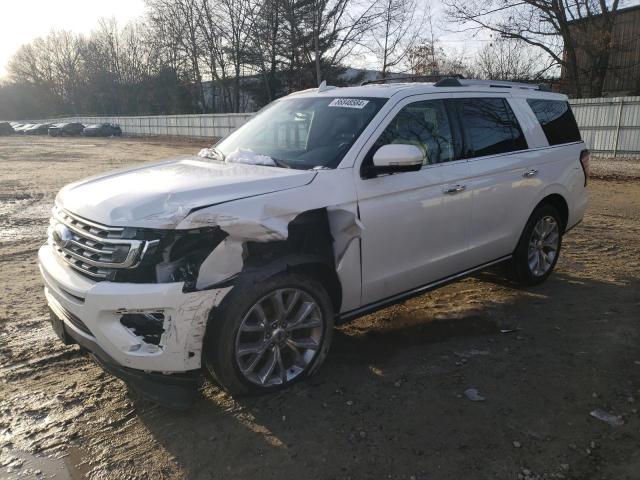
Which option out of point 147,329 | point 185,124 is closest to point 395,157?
point 147,329

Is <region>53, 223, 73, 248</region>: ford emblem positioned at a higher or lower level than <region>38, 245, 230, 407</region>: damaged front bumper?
higher

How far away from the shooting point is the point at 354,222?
3.32 metres

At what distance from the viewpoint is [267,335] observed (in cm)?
318

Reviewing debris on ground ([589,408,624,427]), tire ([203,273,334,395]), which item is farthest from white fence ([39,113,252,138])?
debris on ground ([589,408,624,427])

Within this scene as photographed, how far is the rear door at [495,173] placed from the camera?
14.1ft

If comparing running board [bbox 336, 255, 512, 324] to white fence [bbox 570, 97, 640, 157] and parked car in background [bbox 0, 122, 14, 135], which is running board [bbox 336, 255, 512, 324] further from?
parked car in background [bbox 0, 122, 14, 135]

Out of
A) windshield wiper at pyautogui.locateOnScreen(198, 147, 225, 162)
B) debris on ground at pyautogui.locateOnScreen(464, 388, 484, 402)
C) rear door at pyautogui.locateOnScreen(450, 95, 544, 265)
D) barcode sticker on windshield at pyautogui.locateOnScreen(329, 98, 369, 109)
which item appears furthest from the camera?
rear door at pyautogui.locateOnScreen(450, 95, 544, 265)

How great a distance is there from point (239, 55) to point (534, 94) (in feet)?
149

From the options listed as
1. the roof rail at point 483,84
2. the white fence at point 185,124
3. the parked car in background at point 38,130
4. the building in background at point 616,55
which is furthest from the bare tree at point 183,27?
the roof rail at point 483,84

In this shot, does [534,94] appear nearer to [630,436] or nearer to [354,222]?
[354,222]

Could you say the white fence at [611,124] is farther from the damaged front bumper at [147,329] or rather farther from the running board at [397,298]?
the damaged front bumper at [147,329]

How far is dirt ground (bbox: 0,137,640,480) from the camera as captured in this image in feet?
8.82

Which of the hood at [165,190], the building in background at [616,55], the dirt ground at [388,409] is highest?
the building in background at [616,55]

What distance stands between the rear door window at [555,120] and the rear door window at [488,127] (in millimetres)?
460
